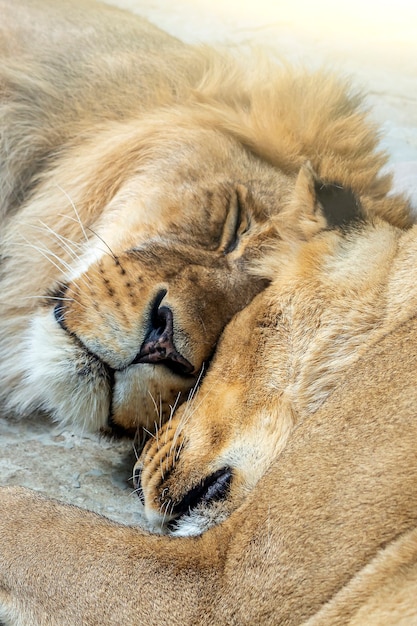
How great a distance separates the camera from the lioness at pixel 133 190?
1.75 m

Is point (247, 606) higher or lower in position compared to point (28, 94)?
lower

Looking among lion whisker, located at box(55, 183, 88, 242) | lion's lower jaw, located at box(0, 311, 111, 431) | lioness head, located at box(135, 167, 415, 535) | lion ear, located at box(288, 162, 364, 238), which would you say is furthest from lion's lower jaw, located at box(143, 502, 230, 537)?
lion whisker, located at box(55, 183, 88, 242)

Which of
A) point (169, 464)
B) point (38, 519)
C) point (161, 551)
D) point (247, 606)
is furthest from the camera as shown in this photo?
point (169, 464)

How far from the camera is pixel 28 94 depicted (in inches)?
88.3

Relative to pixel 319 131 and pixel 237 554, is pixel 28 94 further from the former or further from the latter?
pixel 237 554

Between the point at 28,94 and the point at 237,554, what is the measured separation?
1.36 metres

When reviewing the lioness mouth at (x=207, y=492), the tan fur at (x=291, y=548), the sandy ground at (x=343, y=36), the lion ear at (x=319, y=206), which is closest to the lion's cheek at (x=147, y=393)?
the lioness mouth at (x=207, y=492)

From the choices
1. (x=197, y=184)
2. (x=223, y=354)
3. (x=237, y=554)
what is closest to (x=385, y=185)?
(x=197, y=184)

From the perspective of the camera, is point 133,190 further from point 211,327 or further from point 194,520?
point 194,520

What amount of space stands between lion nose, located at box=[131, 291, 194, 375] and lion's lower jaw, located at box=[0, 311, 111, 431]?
12cm

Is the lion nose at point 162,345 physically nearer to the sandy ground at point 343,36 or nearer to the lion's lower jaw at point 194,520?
the lion's lower jaw at point 194,520

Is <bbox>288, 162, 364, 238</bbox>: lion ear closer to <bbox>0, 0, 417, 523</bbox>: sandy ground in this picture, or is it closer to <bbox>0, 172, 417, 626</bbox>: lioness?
<bbox>0, 172, 417, 626</bbox>: lioness

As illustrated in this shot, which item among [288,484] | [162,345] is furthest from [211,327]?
[288,484]

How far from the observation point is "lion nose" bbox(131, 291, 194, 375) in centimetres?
169
